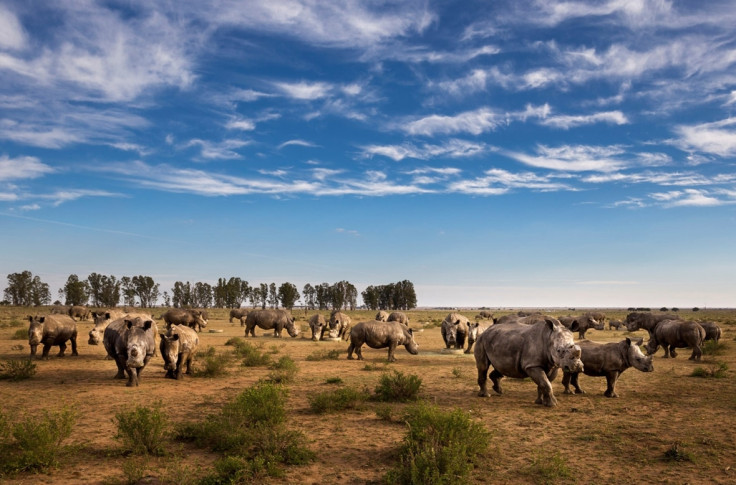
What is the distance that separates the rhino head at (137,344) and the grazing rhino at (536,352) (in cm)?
1098

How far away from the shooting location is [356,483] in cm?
712

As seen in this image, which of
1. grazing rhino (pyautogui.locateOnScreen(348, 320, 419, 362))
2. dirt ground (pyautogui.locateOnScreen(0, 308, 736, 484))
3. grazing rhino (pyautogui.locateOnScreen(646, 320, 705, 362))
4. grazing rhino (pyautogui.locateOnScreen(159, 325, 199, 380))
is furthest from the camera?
grazing rhino (pyautogui.locateOnScreen(646, 320, 705, 362))

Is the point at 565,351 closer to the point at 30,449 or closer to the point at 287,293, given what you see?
the point at 30,449

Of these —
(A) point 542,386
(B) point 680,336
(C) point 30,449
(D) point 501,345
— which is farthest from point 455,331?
(C) point 30,449

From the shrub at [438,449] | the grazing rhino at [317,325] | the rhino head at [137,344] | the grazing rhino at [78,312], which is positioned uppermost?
the rhino head at [137,344]

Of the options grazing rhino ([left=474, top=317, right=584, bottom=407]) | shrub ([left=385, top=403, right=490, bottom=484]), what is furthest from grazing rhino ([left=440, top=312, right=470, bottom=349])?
shrub ([left=385, top=403, right=490, bottom=484])

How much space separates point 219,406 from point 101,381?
6.47m

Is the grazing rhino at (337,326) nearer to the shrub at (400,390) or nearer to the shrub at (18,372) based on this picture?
the shrub at (18,372)

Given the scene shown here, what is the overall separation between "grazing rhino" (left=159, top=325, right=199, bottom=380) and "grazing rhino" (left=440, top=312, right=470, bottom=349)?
49.6 feet

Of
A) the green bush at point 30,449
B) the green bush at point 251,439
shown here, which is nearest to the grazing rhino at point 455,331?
the green bush at point 251,439

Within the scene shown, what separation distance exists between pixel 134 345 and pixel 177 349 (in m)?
2.06

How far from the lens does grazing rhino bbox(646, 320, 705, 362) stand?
22375 mm

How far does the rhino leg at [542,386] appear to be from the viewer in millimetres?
11578

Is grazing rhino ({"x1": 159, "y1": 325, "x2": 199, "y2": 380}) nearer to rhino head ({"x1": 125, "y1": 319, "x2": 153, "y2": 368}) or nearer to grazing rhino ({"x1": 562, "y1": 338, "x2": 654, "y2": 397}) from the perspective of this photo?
rhino head ({"x1": 125, "y1": 319, "x2": 153, "y2": 368})
